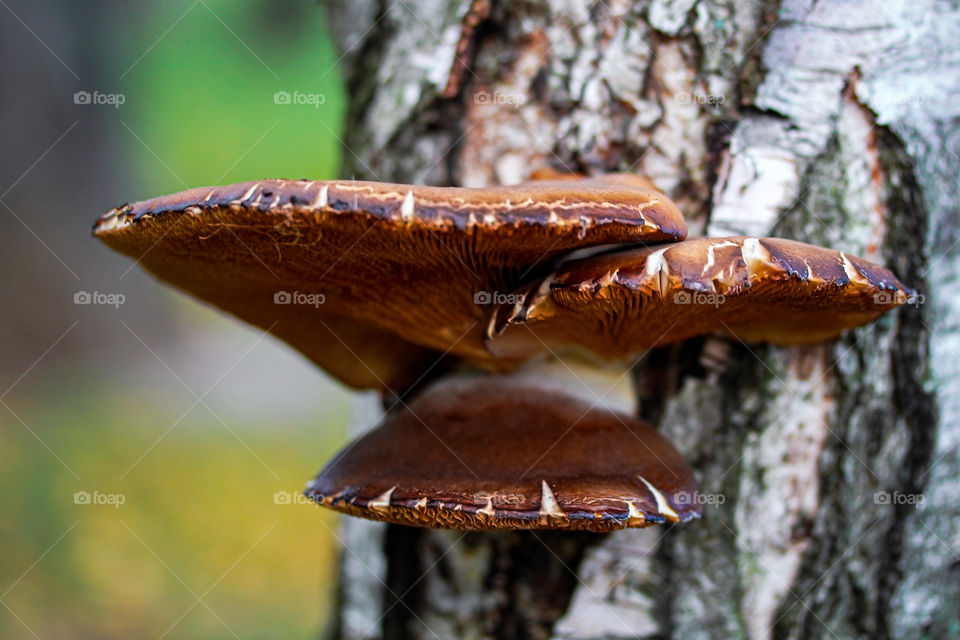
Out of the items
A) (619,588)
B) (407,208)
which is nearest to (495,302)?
(407,208)

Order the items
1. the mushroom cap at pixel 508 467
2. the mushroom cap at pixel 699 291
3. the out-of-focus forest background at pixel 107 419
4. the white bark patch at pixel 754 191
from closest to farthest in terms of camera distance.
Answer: the mushroom cap at pixel 699 291 → the mushroom cap at pixel 508 467 → the white bark patch at pixel 754 191 → the out-of-focus forest background at pixel 107 419

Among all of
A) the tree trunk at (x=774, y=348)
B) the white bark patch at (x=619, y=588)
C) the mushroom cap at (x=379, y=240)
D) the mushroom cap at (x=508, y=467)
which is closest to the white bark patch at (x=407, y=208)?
the mushroom cap at (x=379, y=240)

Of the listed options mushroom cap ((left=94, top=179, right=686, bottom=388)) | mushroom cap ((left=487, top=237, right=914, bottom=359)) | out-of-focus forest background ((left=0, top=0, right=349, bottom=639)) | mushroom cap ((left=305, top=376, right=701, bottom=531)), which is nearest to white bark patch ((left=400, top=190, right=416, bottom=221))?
mushroom cap ((left=94, top=179, right=686, bottom=388))

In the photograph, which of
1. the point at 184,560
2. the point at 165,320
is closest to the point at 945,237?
the point at 184,560

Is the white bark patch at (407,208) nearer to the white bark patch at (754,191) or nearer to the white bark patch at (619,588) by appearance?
the white bark patch at (754,191)

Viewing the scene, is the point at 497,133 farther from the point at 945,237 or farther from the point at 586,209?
the point at 945,237

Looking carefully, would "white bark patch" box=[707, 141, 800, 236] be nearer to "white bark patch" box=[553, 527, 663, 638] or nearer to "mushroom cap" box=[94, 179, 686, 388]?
"mushroom cap" box=[94, 179, 686, 388]
